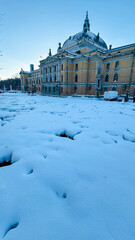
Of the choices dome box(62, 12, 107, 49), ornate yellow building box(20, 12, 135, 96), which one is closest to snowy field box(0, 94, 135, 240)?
ornate yellow building box(20, 12, 135, 96)

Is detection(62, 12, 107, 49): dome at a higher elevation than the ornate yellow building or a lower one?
higher

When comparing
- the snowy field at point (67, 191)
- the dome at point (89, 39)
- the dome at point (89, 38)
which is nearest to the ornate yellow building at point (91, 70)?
the dome at point (89, 39)

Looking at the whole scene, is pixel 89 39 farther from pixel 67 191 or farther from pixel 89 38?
pixel 67 191

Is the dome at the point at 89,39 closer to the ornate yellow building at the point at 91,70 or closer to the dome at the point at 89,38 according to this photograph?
the dome at the point at 89,38

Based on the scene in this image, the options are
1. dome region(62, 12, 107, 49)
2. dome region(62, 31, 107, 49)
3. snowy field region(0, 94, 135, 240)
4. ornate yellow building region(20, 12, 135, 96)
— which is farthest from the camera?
dome region(62, 31, 107, 49)

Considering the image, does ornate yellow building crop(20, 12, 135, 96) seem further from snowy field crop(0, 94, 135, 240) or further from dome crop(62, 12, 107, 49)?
snowy field crop(0, 94, 135, 240)

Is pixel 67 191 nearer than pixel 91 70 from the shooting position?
→ Yes

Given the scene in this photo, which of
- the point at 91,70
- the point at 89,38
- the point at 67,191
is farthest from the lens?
the point at 89,38

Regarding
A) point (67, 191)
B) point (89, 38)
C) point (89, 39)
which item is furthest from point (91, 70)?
point (67, 191)

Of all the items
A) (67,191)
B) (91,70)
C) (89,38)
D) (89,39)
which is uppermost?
(89,38)

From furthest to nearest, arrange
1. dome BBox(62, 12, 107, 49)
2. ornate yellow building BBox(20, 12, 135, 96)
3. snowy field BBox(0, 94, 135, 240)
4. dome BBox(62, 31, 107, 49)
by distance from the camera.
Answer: dome BBox(62, 31, 107, 49)
dome BBox(62, 12, 107, 49)
ornate yellow building BBox(20, 12, 135, 96)
snowy field BBox(0, 94, 135, 240)

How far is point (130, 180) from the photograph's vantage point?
1.83 meters

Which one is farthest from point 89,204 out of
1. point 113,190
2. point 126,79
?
point 126,79

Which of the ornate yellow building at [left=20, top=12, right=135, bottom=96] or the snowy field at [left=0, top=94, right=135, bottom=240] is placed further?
the ornate yellow building at [left=20, top=12, right=135, bottom=96]
